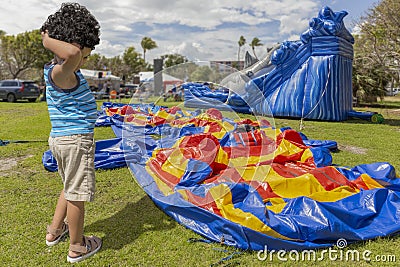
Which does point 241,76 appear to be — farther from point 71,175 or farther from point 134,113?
point 134,113

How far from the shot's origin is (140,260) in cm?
254

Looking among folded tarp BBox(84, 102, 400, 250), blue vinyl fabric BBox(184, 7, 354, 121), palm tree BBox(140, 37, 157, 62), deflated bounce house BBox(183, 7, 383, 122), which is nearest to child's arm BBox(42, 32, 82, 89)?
folded tarp BBox(84, 102, 400, 250)

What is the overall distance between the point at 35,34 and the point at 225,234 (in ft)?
137

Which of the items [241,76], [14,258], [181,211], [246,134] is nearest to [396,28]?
[246,134]

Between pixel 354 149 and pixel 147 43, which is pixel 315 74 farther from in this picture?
pixel 147 43

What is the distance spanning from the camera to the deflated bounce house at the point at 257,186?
2730 mm

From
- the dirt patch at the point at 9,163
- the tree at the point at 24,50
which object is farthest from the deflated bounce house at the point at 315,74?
the tree at the point at 24,50

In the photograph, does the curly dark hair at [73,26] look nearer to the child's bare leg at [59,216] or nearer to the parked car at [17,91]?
the child's bare leg at [59,216]

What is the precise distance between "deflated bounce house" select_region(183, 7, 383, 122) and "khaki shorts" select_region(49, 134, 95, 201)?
922cm

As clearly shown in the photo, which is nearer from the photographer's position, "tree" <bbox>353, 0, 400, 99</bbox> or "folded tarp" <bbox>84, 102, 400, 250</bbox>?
"folded tarp" <bbox>84, 102, 400, 250</bbox>

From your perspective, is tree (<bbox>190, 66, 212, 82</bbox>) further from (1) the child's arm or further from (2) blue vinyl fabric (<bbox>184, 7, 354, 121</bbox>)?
(2) blue vinyl fabric (<bbox>184, 7, 354, 121</bbox>)

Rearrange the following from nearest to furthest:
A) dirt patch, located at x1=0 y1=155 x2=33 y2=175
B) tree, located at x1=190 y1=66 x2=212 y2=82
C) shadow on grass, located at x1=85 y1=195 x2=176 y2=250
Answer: shadow on grass, located at x1=85 y1=195 x2=176 y2=250
tree, located at x1=190 y1=66 x2=212 y2=82
dirt patch, located at x1=0 y1=155 x2=33 y2=175

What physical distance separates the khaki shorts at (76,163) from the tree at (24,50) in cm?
3938

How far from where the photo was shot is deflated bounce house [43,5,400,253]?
2730 millimetres
